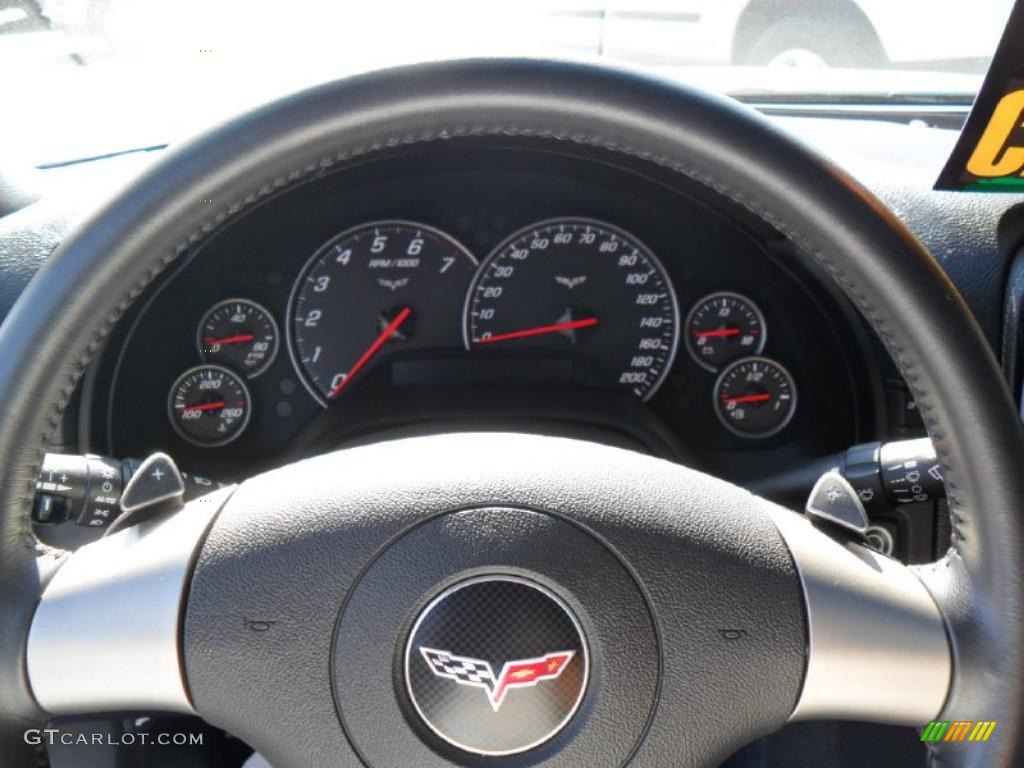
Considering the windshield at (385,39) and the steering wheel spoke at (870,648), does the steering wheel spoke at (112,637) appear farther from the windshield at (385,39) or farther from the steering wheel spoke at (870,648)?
the windshield at (385,39)

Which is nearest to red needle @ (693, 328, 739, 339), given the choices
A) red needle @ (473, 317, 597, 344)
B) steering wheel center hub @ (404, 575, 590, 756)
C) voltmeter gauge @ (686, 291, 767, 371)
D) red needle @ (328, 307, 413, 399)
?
voltmeter gauge @ (686, 291, 767, 371)

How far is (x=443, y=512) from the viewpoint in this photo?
1.06 m

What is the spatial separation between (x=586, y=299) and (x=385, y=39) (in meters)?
0.57

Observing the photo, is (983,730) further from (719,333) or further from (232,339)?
(232,339)

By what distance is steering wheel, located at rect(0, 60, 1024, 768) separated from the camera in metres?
1.00

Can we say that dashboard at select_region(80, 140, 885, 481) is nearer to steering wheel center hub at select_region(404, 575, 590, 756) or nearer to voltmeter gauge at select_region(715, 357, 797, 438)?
voltmeter gauge at select_region(715, 357, 797, 438)

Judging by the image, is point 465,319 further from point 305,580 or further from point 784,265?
point 305,580

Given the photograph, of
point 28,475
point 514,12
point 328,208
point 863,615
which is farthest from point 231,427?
point 863,615

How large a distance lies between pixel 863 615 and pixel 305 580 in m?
0.44

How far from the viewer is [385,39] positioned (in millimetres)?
2117

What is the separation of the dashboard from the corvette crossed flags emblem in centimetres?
121

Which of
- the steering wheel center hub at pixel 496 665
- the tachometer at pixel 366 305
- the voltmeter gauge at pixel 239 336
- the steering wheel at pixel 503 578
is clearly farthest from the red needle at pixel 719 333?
the steering wheel center hub at pixel 496 665

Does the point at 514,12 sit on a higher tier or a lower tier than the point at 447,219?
higher

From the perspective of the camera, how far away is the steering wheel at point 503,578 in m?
1.00
